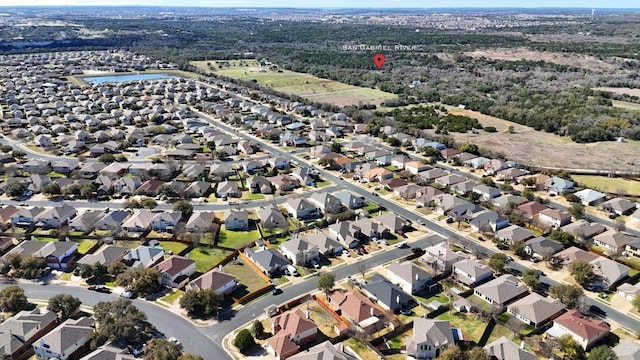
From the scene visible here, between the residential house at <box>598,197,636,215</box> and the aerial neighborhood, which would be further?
the residential house at <box>598,197,636,215</box>

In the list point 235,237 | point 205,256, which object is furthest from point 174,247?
point 235,237

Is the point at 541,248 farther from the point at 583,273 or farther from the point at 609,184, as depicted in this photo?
the point at 609,184

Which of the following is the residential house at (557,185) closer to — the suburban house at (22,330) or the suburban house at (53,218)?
the suburban house at (22,330)

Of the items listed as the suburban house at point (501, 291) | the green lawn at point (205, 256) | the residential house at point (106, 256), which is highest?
the residential house at point (106, 256)

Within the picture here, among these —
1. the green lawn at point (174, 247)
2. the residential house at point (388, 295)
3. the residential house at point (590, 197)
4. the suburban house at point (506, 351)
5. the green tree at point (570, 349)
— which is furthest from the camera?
the residential house at point (590, 197)

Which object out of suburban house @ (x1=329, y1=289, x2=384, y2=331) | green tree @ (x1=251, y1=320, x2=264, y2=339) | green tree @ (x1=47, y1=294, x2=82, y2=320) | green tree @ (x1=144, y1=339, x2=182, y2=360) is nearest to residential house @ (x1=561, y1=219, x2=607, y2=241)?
suburban house @ (x1=329, y1=289, x2=384, y2=331)

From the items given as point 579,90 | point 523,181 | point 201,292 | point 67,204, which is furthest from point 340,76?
point 201,292

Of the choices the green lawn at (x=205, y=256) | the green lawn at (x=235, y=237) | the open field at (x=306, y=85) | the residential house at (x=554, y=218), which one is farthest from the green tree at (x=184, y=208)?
the open field at (x=306, y=85)

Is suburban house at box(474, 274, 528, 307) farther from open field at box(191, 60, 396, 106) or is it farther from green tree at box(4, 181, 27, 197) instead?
open field at box(191, 60, 396, 106)
